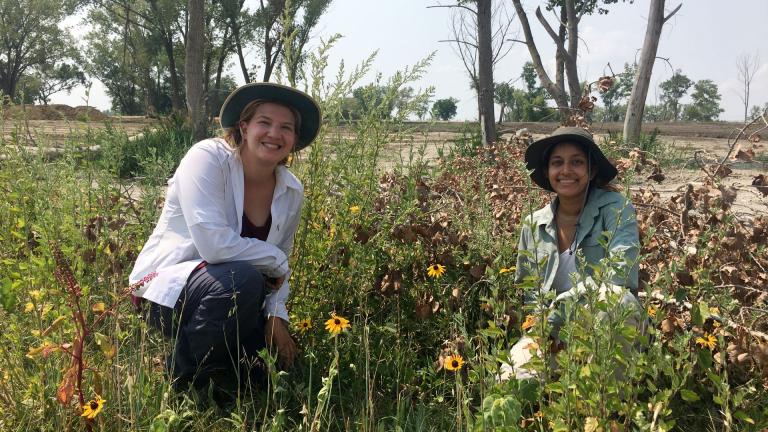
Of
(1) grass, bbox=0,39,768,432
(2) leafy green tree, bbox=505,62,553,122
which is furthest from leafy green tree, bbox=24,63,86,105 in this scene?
(1) grass, bbox=0,39,768,432

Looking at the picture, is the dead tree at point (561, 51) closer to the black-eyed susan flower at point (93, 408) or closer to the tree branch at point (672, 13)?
the tree branch at point (672, 13)

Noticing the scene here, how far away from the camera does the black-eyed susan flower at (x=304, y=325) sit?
2.44 metres

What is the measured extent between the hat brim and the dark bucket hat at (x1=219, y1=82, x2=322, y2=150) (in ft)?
3.00

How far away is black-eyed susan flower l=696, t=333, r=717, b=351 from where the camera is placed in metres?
2.12

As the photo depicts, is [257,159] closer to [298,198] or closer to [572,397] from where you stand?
[298,198]

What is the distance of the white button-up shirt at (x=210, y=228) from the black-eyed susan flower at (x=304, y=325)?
0.49 feet

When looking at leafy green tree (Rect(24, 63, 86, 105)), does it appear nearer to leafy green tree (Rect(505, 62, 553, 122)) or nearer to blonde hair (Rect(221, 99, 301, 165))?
leafy green tree (Rect(505, 62, 553, 122))

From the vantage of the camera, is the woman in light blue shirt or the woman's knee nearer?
the woman's knee

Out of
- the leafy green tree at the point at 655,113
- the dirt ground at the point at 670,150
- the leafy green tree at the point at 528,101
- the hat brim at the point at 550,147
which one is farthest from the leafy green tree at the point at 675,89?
the hat brim at the point at 550,147

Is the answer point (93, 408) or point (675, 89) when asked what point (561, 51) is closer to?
point (93, 408)

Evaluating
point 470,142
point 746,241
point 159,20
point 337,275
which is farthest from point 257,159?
point 159,20

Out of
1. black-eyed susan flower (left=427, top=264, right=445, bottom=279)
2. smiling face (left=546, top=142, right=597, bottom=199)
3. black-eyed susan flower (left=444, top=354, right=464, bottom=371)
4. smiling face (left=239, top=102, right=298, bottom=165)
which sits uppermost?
smiling face (left=239, top=102, right=298, bottom=165)

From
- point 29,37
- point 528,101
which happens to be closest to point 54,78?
point 29,37

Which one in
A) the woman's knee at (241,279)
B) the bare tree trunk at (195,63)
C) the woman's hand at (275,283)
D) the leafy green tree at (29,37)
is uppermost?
the leafy green tree at (29,37)
